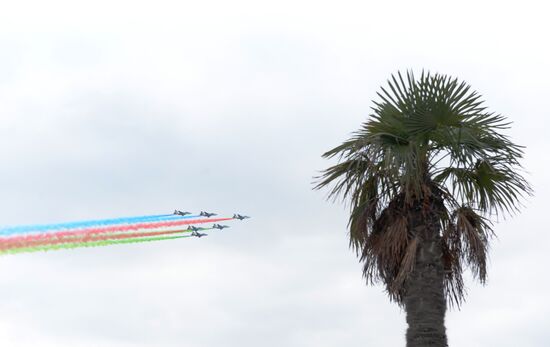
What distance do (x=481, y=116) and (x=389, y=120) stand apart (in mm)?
2071

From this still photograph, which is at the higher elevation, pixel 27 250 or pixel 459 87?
pixel 27 250

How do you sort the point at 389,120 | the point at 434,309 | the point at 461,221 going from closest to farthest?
the point at 434,309
the point at 461,221
the point at 389,120

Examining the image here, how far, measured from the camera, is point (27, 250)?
41.6m

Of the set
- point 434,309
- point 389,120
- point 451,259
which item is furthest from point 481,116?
point 434,309

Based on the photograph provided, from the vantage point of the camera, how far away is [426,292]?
50.5ft

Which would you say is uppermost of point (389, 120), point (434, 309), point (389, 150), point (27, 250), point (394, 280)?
point (27, 250)

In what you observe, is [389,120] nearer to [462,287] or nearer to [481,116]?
[481,116]

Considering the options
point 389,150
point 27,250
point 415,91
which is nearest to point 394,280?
point 389,150

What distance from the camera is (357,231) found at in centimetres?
1734

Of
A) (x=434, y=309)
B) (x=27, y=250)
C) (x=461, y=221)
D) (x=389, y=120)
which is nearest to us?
(x=434, y=309)

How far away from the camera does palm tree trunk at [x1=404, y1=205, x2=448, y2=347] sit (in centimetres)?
1502

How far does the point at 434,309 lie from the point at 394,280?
1.55 metres

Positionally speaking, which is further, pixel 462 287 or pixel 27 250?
pixel 27 250

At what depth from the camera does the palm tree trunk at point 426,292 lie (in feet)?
49.3
